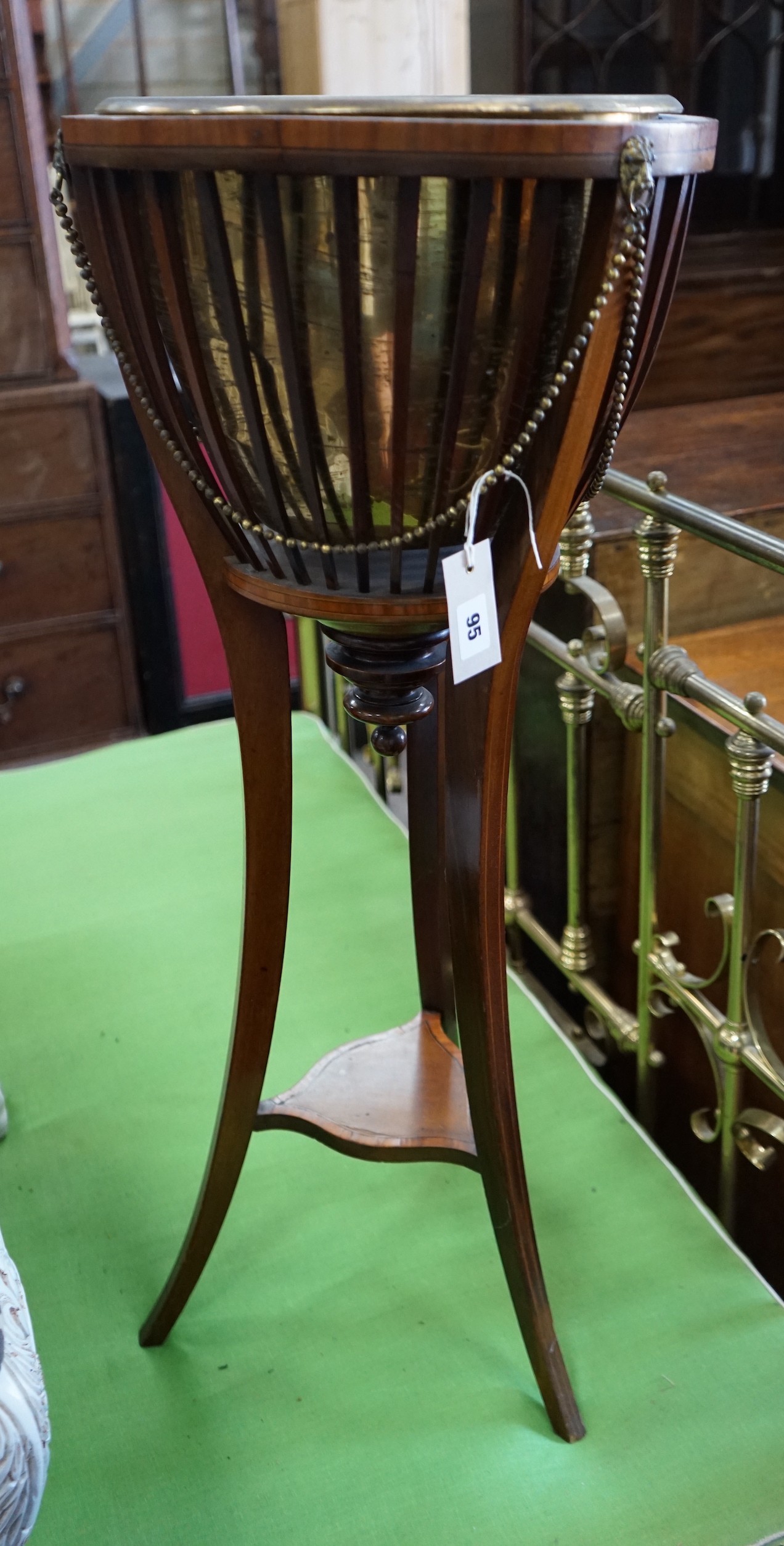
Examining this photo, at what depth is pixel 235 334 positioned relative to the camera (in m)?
0.72

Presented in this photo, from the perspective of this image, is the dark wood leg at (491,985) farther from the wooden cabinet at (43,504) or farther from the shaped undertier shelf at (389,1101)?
the wooden cabinet at (43,504)

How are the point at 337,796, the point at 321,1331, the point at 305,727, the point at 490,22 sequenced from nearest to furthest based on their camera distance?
1. the point at 321,1331
2. the point at 337,796
3. the point at 305,727
4. the point at 490,22

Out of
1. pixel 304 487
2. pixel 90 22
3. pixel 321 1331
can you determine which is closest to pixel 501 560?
pixel 304 487

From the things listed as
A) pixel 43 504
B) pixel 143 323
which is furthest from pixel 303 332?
pixel 43 504

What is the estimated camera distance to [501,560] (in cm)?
79

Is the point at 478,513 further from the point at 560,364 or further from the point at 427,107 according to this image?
the point at 427,107

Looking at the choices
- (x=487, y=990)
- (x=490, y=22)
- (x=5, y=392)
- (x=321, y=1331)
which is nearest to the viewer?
(x=487, y=990)

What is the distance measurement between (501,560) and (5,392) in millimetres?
2116

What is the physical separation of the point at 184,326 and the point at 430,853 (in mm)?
565

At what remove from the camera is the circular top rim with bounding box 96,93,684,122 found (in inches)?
24.4

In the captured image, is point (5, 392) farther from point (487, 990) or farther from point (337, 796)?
point (487, 990)

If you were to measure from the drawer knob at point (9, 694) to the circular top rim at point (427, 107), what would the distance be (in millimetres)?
2259

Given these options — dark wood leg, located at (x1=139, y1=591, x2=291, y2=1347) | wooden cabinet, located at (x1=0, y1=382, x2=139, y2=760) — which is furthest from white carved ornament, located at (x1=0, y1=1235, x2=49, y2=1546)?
wooden cabinet, located at (x1=0, y1=382, x2=139, y2=760)

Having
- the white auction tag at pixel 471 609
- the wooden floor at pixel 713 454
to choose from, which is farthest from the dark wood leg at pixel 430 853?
the wooden floor at pixel 713 454
